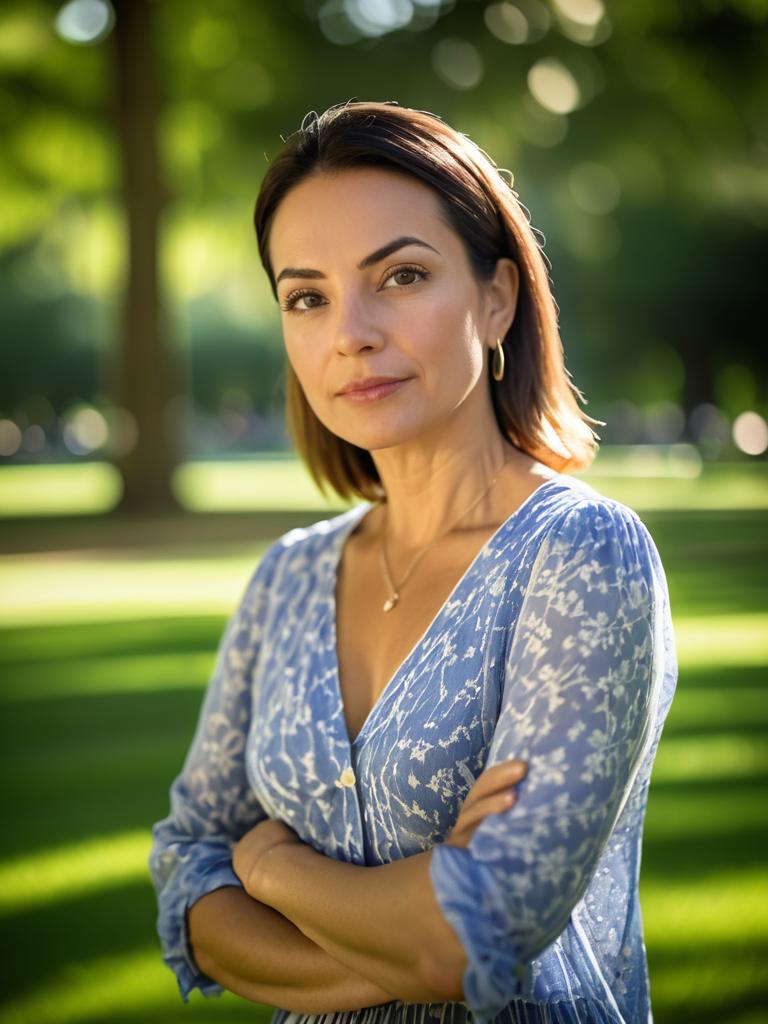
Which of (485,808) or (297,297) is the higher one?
(297,297)

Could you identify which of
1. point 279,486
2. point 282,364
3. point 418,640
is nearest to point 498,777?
point 418,640

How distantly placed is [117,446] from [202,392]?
5275 cm

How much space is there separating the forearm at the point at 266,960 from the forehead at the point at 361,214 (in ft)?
4.25

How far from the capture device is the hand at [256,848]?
2.50 meters

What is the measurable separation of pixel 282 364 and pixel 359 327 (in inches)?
982

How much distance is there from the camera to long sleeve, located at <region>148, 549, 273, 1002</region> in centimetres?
269

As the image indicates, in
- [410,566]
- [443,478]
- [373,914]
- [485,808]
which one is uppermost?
[443,478]

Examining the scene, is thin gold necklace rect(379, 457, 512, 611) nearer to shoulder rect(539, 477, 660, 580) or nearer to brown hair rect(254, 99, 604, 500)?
brown hair rect(254, 99, 604, 500)

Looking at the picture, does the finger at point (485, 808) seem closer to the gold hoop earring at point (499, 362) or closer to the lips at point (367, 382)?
the lips at point (367, 382)

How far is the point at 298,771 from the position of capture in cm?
253

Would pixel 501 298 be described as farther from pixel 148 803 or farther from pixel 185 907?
pixel 148 803

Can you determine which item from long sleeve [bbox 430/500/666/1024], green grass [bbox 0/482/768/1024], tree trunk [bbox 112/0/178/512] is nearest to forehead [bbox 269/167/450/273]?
long sleeve [bbox 430/500/666/1024]

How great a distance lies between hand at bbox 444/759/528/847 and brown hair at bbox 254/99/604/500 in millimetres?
932

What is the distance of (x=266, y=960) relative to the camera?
2.44 m
